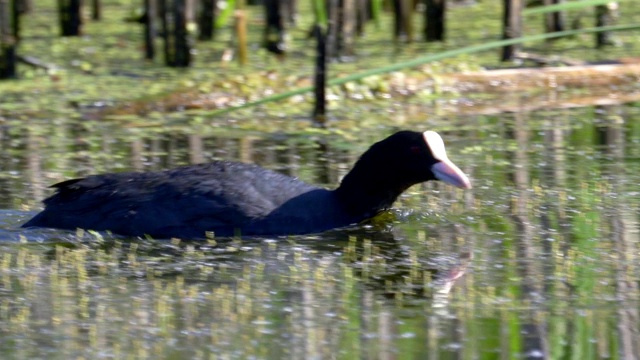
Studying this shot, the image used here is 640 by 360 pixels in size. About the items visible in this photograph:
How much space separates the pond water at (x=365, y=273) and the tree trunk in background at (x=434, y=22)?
10.1 ft

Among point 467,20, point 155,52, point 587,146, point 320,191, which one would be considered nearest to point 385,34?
point 467,20

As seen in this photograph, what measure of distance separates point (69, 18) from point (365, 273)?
21.1ft

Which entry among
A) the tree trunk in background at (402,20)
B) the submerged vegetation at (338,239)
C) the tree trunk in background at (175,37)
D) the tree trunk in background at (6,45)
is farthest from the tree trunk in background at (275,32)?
the tree trunk in background at (6,45)

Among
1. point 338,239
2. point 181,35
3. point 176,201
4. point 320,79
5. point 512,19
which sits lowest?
point 338,239

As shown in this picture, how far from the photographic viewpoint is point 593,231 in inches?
194

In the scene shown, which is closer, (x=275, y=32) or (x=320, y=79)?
(x=320, y=79)

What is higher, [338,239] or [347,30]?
[347,30]

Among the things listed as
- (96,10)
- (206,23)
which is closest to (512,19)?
(206,23)

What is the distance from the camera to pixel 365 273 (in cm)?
444

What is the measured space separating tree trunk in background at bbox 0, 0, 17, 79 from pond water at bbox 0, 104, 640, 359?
168 centimetres

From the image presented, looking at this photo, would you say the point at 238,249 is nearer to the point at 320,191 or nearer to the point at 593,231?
the point at 320,191

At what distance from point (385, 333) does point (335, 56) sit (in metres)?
5.33

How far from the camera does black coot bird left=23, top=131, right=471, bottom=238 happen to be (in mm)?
4906

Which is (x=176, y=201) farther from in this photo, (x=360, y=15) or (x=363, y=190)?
(x=360, y=15)
